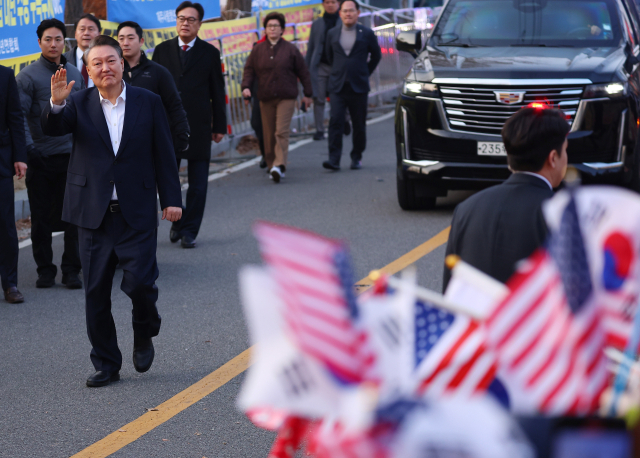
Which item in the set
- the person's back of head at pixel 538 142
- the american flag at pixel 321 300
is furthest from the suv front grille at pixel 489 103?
the american flag at pixel 321 300

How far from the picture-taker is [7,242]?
22.0 feet

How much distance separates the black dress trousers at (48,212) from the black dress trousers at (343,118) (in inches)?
205

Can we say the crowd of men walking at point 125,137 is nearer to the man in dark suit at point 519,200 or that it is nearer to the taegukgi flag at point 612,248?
the man in dark suit at point 519,200

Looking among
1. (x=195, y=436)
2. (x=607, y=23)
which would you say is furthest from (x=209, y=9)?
(x=195, y=436)

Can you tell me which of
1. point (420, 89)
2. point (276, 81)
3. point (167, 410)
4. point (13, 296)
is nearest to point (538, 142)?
point (167, 410)

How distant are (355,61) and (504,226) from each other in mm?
9058

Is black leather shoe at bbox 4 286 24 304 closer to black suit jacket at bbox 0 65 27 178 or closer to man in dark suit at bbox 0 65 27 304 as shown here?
man in dark suit at bbox 0 65 27 304

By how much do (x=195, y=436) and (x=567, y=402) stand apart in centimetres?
300

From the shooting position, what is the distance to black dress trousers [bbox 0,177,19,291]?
6668 mm

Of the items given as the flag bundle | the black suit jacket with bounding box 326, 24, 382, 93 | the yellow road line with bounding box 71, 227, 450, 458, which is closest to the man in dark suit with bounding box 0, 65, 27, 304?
the yellow road line with bounding box 71, 227, 450, 458

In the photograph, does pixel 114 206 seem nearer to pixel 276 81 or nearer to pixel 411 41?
pixel 411 41

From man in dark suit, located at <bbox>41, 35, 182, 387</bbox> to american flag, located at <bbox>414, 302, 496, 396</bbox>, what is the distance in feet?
11.6

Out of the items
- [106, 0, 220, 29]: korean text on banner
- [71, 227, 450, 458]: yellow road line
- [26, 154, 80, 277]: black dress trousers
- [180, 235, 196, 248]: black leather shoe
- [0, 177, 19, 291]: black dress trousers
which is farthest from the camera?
[106, 0, 220, 29]: korean text on banner

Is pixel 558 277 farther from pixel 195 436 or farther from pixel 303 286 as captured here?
pixel 195 436
